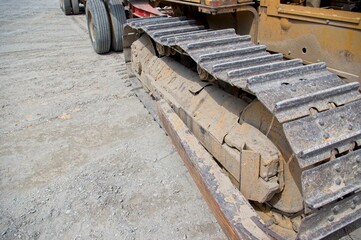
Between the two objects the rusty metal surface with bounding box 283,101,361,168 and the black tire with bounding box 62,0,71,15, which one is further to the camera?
the black tire with bounding box 62,0,71,15

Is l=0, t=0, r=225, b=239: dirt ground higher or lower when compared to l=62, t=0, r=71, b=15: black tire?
lower

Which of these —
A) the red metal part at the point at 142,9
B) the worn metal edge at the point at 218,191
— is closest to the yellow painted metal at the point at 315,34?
the worn metal edge at the point at 218,191

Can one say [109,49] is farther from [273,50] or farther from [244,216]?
[244,216]

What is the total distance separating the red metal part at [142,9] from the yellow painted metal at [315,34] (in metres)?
2.44

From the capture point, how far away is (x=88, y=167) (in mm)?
3445

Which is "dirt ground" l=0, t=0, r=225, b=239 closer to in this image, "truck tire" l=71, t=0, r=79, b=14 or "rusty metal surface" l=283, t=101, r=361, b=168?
"rusty metal surface" l=283, t=101, r=361, b=168

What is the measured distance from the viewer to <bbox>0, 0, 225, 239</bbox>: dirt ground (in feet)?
8.89

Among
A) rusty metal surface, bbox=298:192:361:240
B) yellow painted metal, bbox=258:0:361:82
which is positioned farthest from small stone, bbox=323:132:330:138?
yellow painted metal, bbox=258:0:361:82

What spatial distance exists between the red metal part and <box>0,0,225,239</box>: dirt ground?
1093 millimetres

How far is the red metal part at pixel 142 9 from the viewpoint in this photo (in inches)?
198

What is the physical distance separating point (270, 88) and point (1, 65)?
6.63m

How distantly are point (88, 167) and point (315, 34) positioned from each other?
2.41m

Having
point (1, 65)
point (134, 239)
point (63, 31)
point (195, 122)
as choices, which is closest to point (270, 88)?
point (195, 122)

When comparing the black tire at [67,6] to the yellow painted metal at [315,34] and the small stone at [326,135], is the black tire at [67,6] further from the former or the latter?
the small stone at [326,135]
